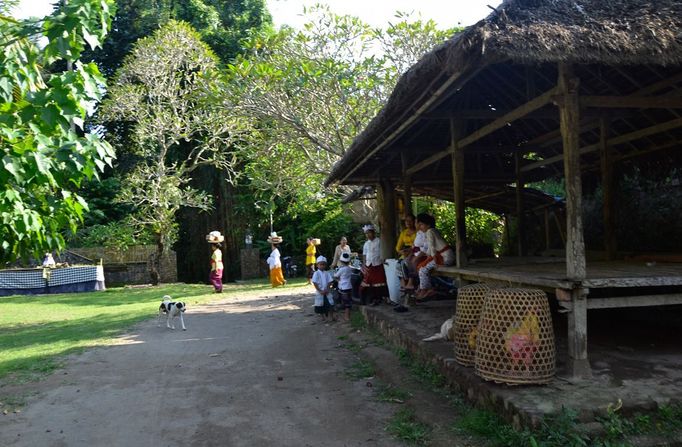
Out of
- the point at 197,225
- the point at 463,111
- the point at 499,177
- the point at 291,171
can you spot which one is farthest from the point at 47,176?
the point at 197,225

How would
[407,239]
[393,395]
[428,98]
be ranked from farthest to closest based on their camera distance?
[407,239] < [428,98] < [393,395]

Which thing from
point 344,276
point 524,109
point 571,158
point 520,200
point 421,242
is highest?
point 524,109

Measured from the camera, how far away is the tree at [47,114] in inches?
158

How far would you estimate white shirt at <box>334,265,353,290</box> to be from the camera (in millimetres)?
11258

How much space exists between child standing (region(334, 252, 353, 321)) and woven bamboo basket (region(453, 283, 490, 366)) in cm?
544

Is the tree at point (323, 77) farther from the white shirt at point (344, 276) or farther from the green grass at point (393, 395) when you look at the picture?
the green grass at point (393, 395)

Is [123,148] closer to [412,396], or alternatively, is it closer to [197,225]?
[197,225]

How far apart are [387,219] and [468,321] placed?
707cm

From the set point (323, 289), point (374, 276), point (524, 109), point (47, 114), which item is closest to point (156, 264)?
point (323, 289)

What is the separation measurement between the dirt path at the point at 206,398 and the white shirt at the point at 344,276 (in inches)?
61.4

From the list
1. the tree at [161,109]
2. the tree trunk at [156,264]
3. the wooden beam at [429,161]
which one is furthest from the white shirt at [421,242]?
the tree trunk at [156,264]

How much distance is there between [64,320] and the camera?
13.2m

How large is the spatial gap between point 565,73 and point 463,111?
109 inches

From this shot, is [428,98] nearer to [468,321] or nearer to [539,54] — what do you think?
[539,54]
